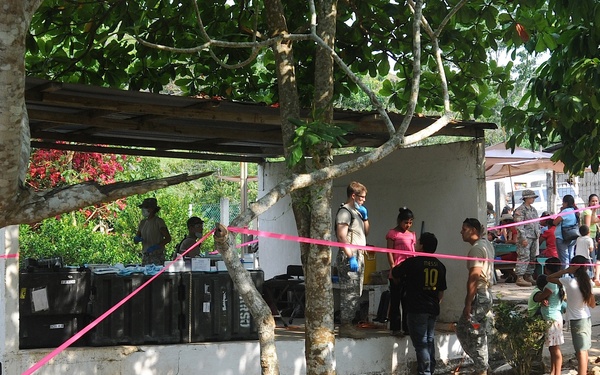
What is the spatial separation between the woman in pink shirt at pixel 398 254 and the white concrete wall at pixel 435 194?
0.98 m

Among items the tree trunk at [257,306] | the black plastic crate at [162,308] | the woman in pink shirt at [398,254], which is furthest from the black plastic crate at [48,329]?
the tree trunk at [257,306]

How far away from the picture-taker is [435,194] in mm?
11469

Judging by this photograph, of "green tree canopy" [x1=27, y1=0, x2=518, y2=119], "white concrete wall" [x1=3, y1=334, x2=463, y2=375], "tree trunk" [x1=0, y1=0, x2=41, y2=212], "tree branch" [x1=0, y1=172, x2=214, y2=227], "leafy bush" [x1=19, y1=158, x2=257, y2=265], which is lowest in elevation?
"white concrete wall" [x1=3, y1=334, x2=463, y2=375]

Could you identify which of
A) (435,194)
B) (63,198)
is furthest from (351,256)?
(63,198)

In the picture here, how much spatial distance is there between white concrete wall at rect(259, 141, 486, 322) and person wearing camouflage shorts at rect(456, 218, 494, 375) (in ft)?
4.13

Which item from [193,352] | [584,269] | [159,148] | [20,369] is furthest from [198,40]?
[584,269]

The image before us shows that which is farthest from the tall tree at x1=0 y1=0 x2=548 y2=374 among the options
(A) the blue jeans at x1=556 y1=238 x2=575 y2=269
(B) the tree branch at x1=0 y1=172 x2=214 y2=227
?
(A) the blue jeans at x1=556 y1=238 x2=575 y2=269

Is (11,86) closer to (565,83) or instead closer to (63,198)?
(63,198)

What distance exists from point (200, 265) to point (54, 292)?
160cm

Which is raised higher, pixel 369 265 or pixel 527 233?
pixel 527 233

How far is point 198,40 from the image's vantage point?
10.3m

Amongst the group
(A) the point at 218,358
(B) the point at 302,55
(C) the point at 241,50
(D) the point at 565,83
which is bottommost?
(A) the point at 218,358

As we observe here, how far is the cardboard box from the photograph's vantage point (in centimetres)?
977

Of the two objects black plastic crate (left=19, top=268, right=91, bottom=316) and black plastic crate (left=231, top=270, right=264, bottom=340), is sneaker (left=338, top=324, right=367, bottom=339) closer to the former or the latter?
black plastic crate (left=231, top=270, right=264, bottom=340)
